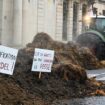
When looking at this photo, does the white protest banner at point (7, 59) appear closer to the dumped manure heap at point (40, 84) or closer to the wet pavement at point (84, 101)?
the dumped manure heap at point (40, 84)

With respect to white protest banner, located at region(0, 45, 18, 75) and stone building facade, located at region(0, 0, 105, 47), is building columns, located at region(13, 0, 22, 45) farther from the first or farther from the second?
white protest banner, located at region(0, 45, 18, 75)

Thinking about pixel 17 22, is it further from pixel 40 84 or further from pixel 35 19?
pixel 40 84

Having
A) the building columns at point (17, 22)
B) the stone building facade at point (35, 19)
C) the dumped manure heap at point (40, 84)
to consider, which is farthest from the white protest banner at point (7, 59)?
the building columns at point (17, 22)

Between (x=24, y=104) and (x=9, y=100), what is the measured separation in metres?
0.32

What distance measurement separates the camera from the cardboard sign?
1352cm

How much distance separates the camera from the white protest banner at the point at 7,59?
11930 mm

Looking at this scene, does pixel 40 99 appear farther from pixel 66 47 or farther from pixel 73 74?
pixel 66 47

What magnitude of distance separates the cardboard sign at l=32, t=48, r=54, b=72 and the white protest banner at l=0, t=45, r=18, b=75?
143cm

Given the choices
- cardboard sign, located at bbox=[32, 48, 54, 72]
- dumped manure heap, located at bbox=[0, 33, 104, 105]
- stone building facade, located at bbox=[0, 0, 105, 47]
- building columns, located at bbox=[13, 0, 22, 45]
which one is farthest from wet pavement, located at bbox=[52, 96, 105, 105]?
building columns, located at bbox=[13, 0, 22, 45]

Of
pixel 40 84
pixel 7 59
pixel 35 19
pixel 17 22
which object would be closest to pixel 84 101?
pixel 40 84

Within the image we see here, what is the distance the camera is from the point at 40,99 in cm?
1233

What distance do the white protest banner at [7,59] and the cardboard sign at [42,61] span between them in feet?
4.69

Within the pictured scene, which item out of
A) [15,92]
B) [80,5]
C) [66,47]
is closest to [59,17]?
[80,5]

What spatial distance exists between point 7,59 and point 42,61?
6.03ft
